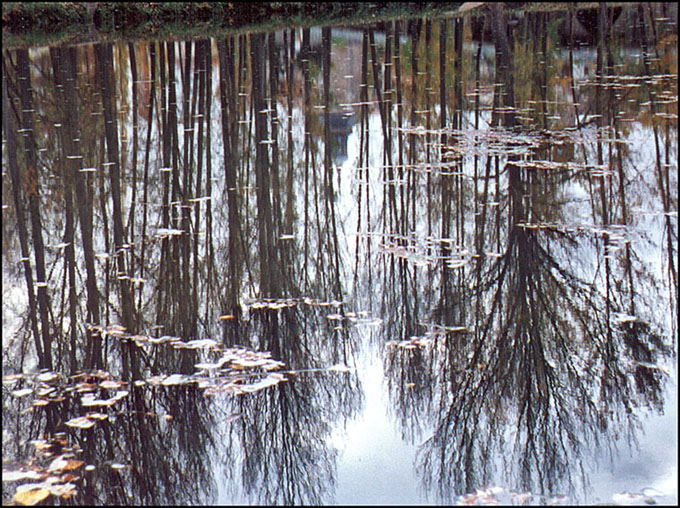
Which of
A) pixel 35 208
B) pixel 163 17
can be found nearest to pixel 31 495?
pixel 35 208

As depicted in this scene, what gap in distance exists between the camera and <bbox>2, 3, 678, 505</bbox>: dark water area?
5645 millimetres

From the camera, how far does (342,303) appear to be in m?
8.35

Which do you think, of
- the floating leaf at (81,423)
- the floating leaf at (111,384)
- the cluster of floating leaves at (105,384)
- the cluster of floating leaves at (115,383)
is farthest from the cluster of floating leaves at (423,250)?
the floating leaf at (81,423)

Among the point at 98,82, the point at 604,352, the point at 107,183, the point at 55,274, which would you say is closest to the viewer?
the point at 604,352

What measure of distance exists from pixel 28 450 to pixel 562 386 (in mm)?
3960

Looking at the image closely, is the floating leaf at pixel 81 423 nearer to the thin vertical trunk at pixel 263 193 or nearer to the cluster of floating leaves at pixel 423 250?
the thin vertical trunk at pixel 263 193

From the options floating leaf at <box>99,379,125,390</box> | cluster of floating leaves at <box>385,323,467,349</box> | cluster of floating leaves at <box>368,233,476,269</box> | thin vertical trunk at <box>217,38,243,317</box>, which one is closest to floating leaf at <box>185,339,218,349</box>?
thin vertical trunk at <box>217,38,243,317</box>

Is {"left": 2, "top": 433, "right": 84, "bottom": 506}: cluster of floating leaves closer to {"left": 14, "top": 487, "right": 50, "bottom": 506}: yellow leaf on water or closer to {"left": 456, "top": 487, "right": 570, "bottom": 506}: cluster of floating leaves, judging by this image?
{"left": 14, "top": 487, "right": 50, "bottom": 506}: yellow leaf on water

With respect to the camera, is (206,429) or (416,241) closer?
(206,429)

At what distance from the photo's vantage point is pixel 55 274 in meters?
9.41

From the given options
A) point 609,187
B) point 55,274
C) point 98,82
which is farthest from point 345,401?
point 98,82

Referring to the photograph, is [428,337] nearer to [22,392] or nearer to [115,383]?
[115,383]

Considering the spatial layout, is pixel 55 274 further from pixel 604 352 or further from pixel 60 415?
pixel 604 352

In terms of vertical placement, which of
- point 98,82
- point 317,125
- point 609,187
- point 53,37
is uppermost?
point 53,37
